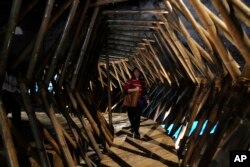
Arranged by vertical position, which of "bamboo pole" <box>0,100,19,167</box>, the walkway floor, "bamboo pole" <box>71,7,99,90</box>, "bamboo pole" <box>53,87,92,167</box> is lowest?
the walkway floor

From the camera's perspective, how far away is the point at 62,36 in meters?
6.02

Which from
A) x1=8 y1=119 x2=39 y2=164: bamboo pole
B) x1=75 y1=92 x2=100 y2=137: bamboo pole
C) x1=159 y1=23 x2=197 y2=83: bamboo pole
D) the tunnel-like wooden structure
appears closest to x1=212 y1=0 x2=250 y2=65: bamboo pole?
the tunnel-like wooden structure

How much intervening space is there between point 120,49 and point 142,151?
709 centimetres

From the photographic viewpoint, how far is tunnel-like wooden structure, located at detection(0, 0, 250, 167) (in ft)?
13.8

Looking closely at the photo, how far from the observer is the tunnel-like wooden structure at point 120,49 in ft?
13.8

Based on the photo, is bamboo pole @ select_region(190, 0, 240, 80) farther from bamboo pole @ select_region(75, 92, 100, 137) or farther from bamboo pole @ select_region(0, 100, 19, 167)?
bamboo pole @ select_region(75, 92, 100, 137)

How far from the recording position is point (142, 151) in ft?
22.8

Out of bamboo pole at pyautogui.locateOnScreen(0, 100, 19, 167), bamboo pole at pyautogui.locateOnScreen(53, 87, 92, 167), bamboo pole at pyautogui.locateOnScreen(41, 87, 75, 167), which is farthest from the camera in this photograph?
bamboo pole at pyautogui.locateOnScreen(53, 87, 92, 167)

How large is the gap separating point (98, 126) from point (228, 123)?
4527 mm

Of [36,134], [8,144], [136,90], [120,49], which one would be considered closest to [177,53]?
[136,90]

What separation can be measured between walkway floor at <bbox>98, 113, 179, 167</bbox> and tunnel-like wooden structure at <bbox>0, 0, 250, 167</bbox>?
10.8 inches

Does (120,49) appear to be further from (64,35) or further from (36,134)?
(36,134)

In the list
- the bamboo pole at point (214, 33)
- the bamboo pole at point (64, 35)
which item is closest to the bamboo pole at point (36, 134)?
the bamboo pole at point (64, 35)

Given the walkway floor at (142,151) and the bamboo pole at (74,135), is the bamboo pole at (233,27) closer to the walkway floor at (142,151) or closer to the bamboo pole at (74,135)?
the walkway floor at (142,151)
